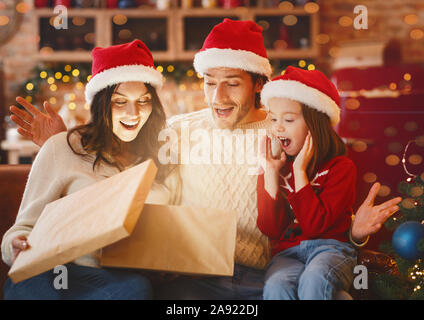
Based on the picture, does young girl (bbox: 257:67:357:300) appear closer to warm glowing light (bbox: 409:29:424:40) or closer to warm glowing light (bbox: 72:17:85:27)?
warm glowing light (bbox: 72:17:85:27)

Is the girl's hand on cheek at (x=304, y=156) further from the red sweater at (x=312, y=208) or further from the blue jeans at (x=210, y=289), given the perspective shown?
the blue jeans at (x=210, y=289)

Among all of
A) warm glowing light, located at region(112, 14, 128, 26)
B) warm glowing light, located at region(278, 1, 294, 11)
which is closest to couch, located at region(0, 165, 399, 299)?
warm glowing light, located at region(112, 14, 128, 26)

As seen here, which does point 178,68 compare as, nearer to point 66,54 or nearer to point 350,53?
point 66,54

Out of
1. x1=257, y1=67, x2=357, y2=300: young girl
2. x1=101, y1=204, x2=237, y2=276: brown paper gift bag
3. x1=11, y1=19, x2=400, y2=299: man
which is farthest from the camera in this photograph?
x1=11, y1=19, x2=400, y2=299: man

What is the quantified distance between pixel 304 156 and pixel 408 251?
0.44 meters

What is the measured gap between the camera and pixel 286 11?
3.68 meters

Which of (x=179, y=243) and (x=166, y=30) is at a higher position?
(x=166, y=30)

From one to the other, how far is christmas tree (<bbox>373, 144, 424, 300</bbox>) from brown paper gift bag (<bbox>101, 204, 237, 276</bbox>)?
495 millimetres

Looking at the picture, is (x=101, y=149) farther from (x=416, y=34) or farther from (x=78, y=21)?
(x=416, y=34)

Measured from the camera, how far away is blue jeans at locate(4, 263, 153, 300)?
1.11 m

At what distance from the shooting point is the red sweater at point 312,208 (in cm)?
121

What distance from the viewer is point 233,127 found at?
4.84ft

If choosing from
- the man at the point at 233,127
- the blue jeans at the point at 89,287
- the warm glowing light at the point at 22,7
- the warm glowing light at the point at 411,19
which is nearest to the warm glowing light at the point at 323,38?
the warm glowing light at the point at 411,19

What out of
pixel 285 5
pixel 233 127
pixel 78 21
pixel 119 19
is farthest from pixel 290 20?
pixel 233 127
